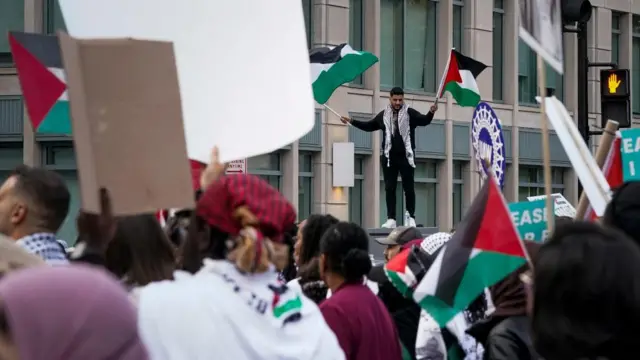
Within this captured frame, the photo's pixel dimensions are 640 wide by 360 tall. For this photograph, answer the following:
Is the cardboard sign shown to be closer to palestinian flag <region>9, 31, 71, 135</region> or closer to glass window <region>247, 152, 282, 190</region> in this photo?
palestinian flag <region>9, 31, 71, 135</region>

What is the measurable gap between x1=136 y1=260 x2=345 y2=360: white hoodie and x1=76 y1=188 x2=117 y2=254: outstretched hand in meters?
0.28

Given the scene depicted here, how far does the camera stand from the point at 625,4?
1348 inches

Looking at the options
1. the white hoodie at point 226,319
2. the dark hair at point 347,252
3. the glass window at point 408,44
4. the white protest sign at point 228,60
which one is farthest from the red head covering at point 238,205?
the glass window at point 408,44

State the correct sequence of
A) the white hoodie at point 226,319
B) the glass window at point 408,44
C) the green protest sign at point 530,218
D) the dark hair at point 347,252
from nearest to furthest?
the white hoodie at point 226,319
the dark hair at point 347,252
the green protest sign at point 530,218
the glass window at point 408,44

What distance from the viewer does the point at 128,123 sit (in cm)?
385

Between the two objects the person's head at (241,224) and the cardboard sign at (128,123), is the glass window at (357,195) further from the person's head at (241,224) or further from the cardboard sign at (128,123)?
the person's head at (241,224)

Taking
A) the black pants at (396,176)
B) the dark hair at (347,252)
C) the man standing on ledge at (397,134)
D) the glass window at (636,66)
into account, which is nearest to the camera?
the dark hair at (347,252)

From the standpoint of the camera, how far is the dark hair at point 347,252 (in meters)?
5.83

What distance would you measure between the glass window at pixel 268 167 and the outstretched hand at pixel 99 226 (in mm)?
19913

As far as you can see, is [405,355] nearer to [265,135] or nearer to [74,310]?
[265,135]

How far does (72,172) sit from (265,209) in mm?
18909

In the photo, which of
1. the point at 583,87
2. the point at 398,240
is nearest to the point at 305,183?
the point at 583,87

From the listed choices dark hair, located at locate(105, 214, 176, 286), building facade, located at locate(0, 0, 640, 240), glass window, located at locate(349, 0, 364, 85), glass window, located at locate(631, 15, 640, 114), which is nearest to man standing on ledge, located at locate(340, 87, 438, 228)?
building facade, located at locate(0, 0, 640, 240)

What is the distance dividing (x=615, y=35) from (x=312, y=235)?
2926 cm
